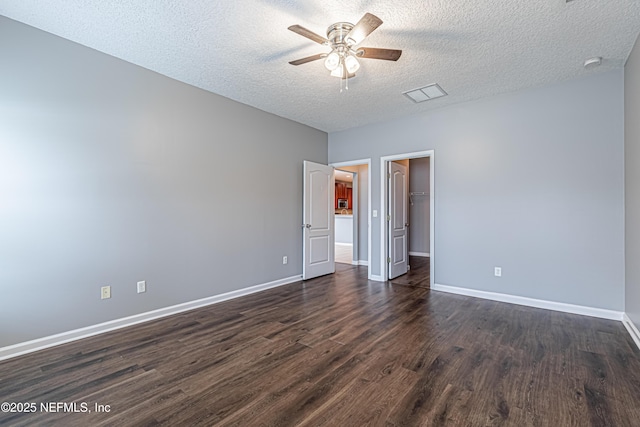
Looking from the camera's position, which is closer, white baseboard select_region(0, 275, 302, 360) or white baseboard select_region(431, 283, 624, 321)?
white baseboard select_region(0, 275, 302, 360)

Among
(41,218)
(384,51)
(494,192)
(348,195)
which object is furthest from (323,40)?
(348,195)

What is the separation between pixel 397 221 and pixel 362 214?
1.30 m

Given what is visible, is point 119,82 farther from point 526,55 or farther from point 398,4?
point 526,55

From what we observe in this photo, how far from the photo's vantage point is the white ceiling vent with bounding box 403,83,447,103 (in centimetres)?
381

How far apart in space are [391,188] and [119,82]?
4.19 m

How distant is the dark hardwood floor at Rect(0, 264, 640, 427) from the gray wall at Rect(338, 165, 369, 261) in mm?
3210

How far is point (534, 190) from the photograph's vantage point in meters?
3.79

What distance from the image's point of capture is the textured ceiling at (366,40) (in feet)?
7.64

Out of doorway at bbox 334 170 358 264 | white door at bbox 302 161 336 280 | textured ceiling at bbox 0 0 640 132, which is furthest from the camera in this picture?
doorway at bbox 334 170 358 264

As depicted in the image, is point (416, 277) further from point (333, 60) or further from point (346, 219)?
point (346, 219)

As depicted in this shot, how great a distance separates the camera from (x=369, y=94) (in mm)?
4012

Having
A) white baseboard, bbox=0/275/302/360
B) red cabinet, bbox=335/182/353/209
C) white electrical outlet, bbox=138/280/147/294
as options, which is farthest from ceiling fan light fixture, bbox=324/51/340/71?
red cabinet, bbox=335/182/353/209

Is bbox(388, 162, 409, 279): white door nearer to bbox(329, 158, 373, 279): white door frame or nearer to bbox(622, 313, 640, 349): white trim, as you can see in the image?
bbox(329, 158, 373, 279): white door frame

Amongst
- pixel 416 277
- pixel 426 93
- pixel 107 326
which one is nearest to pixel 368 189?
pixel 416 277
